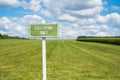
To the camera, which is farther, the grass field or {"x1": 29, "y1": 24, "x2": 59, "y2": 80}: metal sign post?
the grass field

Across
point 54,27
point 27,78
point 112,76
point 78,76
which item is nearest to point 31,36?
point 54,27

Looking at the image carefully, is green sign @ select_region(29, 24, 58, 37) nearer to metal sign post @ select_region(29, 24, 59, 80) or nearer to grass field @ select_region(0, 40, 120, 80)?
metal sign post @ select_region(29, 24, 59, 80)

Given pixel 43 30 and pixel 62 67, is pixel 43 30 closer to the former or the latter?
pixel 43 30

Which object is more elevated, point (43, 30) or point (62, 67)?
point (43, 30)

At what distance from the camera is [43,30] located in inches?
287

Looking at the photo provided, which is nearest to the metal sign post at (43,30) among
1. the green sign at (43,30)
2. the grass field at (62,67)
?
the green sign at (43,30)

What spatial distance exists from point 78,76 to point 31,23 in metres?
4.30

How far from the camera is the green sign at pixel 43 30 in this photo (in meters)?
7.26

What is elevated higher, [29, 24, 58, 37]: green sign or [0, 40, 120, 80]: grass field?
[29, 24, 58, 37]: green sign

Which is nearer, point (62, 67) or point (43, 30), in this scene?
point (43, 30)

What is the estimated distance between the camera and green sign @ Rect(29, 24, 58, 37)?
23.8 ft

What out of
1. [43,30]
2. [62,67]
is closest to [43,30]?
[43,30]

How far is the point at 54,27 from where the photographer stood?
7273 mm

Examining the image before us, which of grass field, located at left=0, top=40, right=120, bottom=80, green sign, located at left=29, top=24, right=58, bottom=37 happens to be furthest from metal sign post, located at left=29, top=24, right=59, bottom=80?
grass field, located at left=0, top=40, right=120, bottom=80
